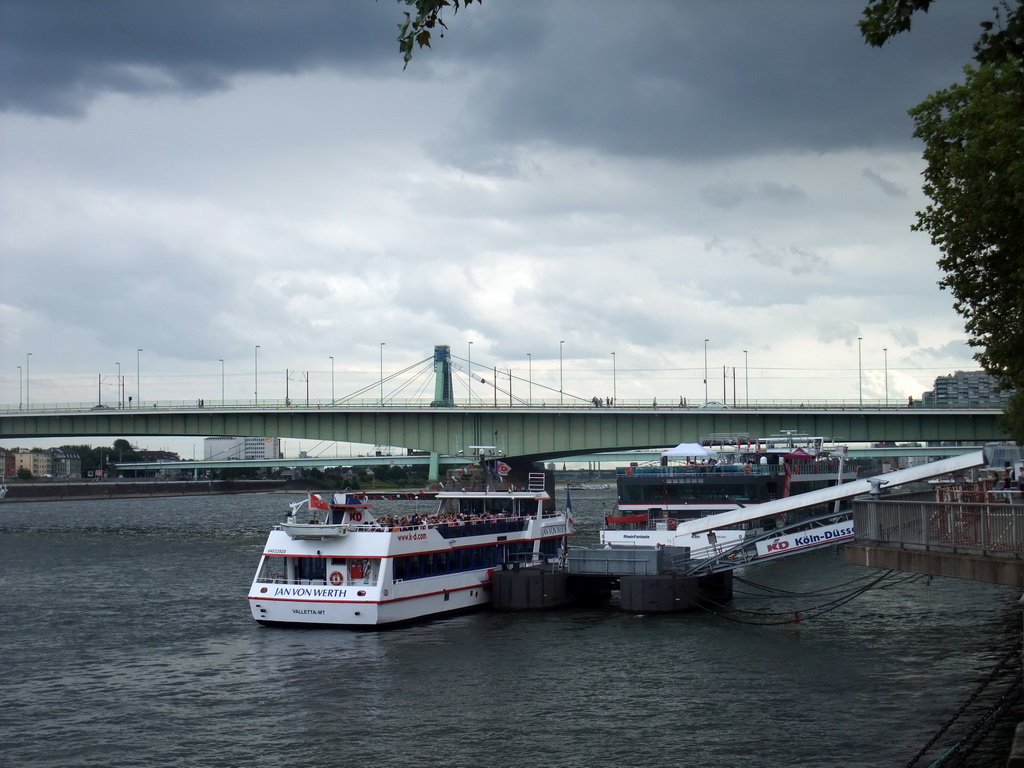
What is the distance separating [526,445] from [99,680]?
230ft

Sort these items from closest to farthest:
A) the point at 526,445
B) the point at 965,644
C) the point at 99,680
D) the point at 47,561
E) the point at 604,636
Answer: the point at 99,680
the point at 965,644
the point at 604,636
the point at 47,561
the point at 526,445

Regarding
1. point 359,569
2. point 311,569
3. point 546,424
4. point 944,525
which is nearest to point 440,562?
point 359,569

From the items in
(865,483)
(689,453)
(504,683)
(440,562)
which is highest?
(689,453)

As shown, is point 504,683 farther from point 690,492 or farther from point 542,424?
point 542,424

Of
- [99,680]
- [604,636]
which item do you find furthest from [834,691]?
[99,680]

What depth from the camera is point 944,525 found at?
26984 mm

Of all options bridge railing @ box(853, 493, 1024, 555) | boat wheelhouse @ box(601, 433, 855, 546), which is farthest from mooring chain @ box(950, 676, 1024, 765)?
boat wheelhouse @ box(601, 433, 855, 546)

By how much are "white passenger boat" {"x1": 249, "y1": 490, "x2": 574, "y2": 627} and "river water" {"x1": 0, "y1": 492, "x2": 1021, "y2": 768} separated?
920 mm

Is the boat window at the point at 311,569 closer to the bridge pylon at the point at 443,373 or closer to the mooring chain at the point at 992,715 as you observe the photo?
the mooring chain at the point at 992,715

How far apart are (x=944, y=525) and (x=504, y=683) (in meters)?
14.2

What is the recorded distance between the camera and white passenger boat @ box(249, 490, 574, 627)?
4456 cm

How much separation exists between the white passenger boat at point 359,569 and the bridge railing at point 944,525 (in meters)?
20.5

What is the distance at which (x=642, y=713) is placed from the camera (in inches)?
1225

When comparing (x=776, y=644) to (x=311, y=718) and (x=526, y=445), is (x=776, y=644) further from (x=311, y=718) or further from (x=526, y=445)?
(x=526, y=445)
